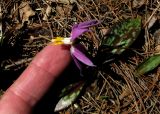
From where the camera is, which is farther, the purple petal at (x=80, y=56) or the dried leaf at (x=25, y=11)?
the dried leaf at (x=25, y=11)

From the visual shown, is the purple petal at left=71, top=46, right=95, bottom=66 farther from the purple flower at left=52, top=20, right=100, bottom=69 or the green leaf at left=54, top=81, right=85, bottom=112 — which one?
the green leaf at left=54, top=81, right=85, bottom=112

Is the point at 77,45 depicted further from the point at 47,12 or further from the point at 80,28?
the point at 47,12

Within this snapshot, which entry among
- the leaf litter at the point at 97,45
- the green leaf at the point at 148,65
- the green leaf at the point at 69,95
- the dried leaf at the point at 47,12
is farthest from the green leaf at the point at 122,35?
the dried leaf at the point at 47,12

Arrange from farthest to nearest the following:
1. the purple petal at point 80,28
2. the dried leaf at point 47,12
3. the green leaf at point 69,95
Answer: the dried leaf at point 47,12
the green leaf at point 69,95
the purple petal at point 80,28

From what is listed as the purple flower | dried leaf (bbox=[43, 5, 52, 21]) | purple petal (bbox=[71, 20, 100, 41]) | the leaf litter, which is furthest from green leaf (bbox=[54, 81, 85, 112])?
dried leaf (bbox=[43, 5, 52, 21])

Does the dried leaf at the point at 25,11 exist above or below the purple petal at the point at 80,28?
above

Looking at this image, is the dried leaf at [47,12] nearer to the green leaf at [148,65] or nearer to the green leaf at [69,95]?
the green leaf at [69,95]

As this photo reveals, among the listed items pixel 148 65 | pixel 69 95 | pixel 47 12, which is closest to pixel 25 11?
pixel 47 12

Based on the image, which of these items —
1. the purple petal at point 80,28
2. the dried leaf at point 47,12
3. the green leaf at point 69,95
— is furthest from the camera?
the dried leaf at point 47,12
